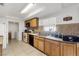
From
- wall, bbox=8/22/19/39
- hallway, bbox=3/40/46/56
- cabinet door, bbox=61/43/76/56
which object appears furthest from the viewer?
wall, bbox=8/22/19/39

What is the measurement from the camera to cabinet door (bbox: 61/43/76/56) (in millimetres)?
2357

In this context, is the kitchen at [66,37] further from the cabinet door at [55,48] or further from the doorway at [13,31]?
the doorway at [13,31]

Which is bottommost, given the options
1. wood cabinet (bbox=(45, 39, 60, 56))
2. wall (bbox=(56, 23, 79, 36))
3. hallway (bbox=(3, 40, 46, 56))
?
hallway (bbox=(3, 40, 46, 56))

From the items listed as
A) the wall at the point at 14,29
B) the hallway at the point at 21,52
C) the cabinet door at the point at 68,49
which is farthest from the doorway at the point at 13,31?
the cabinet door at the point at 68,49

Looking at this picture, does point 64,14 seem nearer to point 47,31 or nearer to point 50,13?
point 50,13

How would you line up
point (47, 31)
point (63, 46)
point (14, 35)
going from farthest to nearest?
point (14, 35) < point (47, 31) < point (63, 46)

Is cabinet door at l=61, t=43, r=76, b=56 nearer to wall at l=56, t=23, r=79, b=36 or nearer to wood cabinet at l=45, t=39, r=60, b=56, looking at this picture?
wood cabinet at l=45, t=39, r=60, b=56

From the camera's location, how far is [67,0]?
3.12ft

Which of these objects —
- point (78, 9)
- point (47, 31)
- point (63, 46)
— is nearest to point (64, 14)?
point (78, 9)

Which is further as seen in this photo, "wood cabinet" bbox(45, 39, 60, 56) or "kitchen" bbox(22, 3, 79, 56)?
"wood cabinet" bbox(45, 39, 60, 56)

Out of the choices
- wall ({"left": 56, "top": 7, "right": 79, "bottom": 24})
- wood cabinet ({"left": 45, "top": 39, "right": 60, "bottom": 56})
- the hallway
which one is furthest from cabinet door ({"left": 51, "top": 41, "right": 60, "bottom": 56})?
wall ({"left": 56, "top": 7, "right": 79, "bottom": 24})

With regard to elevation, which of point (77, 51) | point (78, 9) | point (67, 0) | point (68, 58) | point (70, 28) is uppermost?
point (78, 9)

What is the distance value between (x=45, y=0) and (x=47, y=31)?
3.12 m

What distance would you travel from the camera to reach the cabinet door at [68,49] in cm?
236
